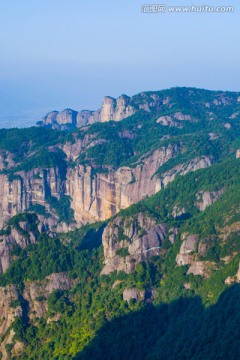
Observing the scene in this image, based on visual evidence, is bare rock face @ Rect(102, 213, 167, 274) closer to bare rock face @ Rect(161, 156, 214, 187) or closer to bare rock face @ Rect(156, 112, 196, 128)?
bare rock face @ Rect(161, 156, 214, 187)

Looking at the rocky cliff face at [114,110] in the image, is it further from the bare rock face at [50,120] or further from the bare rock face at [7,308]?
the bare rock face at [7,308]

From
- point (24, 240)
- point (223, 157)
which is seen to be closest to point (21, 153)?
point (223, 157)

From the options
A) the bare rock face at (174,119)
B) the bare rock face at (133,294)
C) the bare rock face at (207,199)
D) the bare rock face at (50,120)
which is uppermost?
the bare rock face at (50,120)

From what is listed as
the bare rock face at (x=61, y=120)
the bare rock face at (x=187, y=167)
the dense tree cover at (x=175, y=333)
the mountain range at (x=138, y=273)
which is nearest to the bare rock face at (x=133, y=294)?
the mountain range at (x=138, y=273)

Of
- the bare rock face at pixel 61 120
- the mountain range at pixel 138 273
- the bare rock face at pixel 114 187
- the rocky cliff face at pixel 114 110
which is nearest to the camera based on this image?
the mountain range at pixel 138 273

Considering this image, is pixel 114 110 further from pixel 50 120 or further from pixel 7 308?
pixel 7 308

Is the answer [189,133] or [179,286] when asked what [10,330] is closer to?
[179,286]

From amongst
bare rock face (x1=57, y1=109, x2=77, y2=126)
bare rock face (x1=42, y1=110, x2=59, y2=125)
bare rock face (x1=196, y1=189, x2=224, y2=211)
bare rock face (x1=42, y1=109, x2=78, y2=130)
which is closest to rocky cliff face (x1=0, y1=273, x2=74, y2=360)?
bare rock face (x1=196, y1=189, x2=224, y2=211)

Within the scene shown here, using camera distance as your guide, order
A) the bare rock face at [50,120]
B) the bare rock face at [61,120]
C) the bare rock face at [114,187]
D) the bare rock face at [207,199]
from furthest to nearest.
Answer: the bare rock face at [50,120] → the bare rock face at [61,120] → the bare rock face at [114,187] → the bare rock face at [207,199]
